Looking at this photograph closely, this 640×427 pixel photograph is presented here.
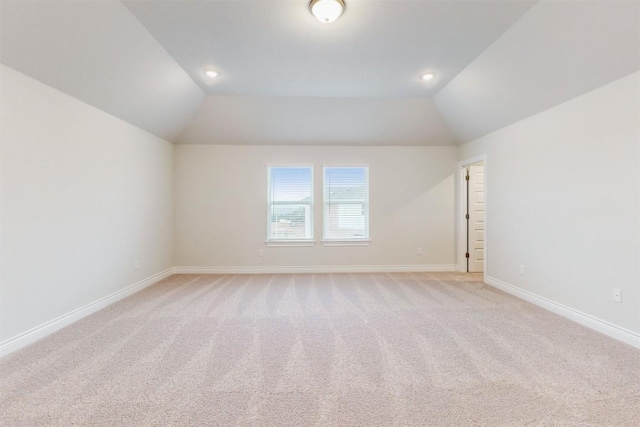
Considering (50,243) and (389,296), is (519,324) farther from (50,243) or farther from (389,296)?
(50,243)

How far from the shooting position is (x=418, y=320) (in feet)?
8.98

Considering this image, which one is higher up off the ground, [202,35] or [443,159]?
[202,35]

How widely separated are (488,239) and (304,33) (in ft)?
12.6

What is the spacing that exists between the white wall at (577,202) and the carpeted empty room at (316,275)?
20 mm

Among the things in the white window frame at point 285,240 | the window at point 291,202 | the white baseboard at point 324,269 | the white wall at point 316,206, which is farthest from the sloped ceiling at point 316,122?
the white baseboard at point 324,269

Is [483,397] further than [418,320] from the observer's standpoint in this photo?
No

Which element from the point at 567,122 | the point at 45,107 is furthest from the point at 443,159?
the point at 45,107

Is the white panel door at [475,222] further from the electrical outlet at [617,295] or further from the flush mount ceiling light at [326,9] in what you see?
the flush mount ceiling light at [326,9]

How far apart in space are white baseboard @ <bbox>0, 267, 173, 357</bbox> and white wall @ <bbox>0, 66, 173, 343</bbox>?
5 cm

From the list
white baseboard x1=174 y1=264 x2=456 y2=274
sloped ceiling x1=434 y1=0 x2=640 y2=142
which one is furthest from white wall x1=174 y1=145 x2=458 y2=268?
sloped ceiling x1=434 y1=0 x2=640 y2=142

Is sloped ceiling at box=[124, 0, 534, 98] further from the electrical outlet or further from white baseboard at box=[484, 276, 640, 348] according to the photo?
white baseboard at box=[484, 276, 640, 348]

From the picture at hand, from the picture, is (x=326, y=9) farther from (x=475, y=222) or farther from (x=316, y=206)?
(x=475, y=222)

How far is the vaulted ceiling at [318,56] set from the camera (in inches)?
83.0

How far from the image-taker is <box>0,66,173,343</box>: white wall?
7.04 ft
